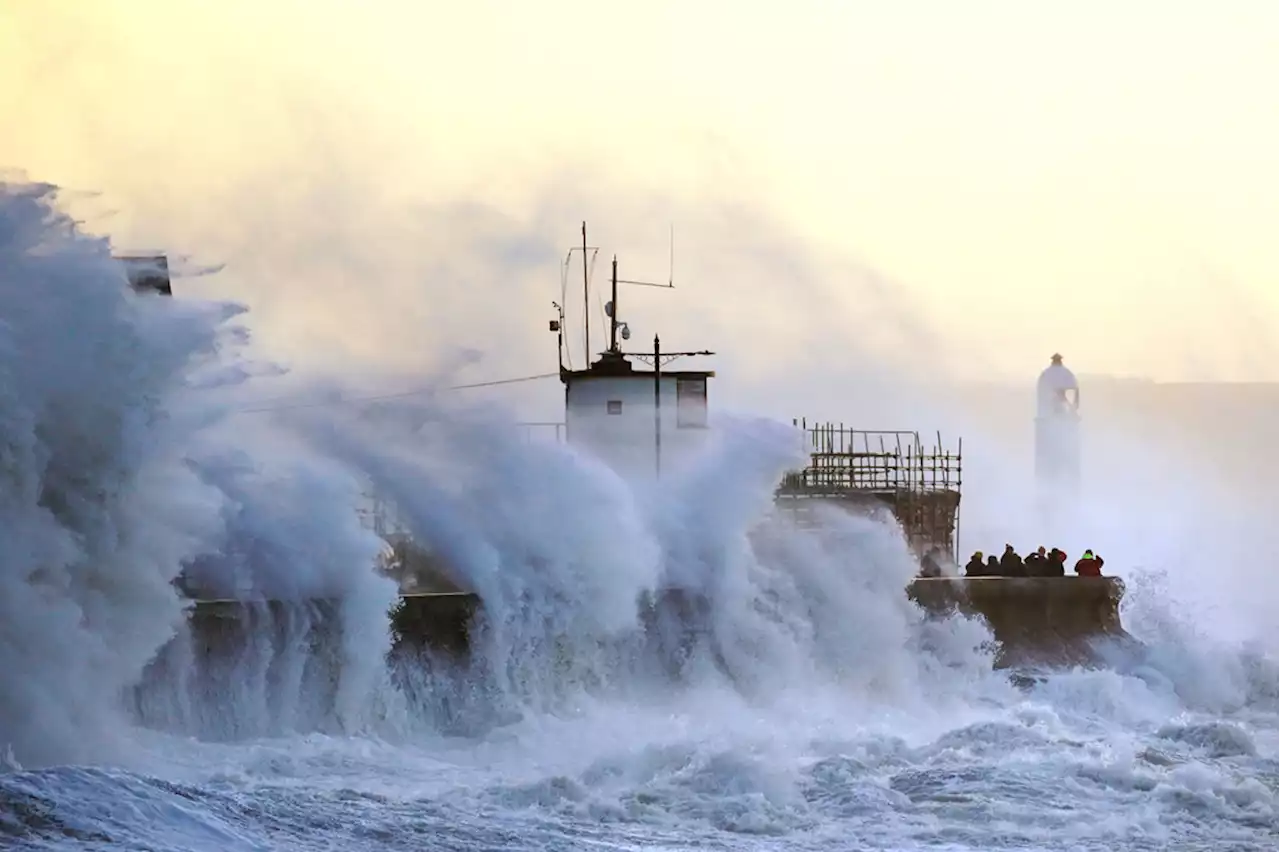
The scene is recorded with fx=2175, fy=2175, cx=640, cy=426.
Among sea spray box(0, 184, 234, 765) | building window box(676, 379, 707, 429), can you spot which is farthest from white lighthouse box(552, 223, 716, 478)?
sea spray box(0, 184, 234, 765)

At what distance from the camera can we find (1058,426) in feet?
143

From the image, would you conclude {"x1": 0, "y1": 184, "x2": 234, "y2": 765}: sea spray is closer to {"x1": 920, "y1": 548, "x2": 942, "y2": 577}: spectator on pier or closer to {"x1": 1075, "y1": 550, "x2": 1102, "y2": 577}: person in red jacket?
{"x1": 920, "y1": 548, "x2": 942, "y2": 577}: spectator on pier

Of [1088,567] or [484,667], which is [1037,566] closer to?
[1088,567]

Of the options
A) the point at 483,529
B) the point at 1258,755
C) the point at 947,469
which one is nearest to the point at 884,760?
the point at 1258,755

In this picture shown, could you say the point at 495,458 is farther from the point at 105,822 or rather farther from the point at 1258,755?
the point at 105,822

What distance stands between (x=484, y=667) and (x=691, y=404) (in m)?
8.47

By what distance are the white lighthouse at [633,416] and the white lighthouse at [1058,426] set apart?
15.9 metres

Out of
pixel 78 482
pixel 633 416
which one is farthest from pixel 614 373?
pixel 78 482

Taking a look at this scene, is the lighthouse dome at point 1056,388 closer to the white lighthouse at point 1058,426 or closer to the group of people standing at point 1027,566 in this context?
the white lighthouse at point 1058,426

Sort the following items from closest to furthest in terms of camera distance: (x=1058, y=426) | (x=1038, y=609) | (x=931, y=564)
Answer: (x=1038, y=609) → (x=931, y=564) → (x=1058, y=426)

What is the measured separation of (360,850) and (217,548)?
6.38 meters

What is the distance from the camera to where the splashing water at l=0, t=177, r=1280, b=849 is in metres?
16.2

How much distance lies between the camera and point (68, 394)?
56.7ft

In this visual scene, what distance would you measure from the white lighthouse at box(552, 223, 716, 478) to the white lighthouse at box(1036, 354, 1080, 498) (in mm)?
15881
